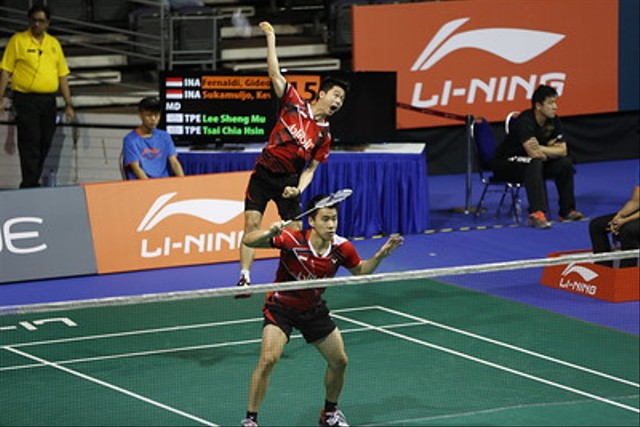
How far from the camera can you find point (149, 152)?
15.5 metres

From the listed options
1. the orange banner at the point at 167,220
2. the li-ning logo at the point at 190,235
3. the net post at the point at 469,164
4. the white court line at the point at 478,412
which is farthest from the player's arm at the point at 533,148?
the white court line at the point at 478,412

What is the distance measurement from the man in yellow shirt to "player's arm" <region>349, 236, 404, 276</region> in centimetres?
830

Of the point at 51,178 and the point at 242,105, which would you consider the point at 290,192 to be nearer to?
the point at 242,105

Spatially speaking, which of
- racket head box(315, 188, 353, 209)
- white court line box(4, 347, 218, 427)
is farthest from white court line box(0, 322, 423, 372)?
racket head box(315, 188, 353, 209)

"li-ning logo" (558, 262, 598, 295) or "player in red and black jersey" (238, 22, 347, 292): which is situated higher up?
"player in red and black jersey" (238, 22, 347, 292)

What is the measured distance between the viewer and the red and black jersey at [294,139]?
12484 mm

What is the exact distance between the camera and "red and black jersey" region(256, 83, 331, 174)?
12.5 metres

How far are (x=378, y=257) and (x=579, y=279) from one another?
5244 mm

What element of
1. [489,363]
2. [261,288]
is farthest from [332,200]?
[489,363]

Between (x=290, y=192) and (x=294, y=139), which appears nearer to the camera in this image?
(x=290, y=192)

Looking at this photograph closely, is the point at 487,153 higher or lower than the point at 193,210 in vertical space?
higher

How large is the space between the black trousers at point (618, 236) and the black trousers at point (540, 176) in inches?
116

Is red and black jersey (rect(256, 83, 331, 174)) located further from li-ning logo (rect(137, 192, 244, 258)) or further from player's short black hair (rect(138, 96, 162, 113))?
li-ning logo (rect(137, 192, 244, 258))

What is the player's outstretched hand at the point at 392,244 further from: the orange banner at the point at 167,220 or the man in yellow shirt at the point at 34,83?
the man in yellow shirt at the point at 34,83
